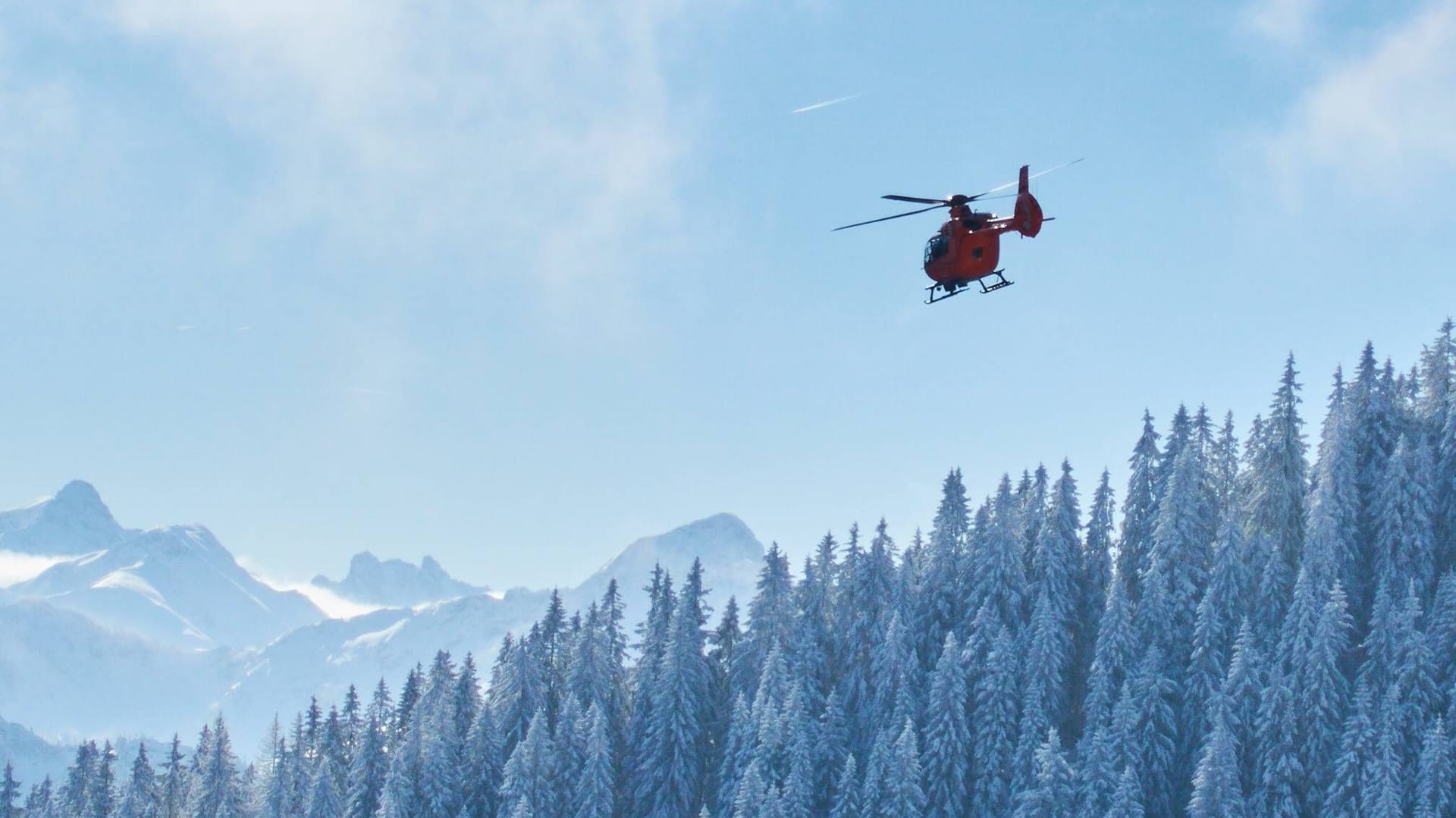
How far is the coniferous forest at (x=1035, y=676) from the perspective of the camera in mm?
68500

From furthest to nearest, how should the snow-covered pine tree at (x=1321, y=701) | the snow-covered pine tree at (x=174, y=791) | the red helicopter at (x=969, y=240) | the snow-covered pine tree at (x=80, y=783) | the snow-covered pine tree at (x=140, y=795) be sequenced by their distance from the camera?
the snow-covered pine tree at (x=80, y=783) → the snow-covered pine tree at (x=174, y=791) → the snow-covered pine tree at (x=140, y=795) → the snow-covered pine tree at (x=1321, y=701) → the red helicopter at (x=969, y=240)

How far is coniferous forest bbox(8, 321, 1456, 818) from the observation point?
68.5 metres

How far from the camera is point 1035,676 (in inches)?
3009

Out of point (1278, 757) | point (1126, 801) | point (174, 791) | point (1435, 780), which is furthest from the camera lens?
point (174, 791)

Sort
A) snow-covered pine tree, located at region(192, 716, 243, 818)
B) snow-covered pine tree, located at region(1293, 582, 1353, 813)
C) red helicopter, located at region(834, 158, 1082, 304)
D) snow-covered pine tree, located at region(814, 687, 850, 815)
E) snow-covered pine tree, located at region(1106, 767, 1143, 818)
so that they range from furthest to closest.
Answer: snow-covered pine tree, located at region(192, 716, 243, 818) < snow-covered pine tree, located at region(814, 687, 850, 815) < snow-covered pine tree, located at region(1293, 582, 1353, 813) < snow-covered pine tree, located at region(1106, 767, 1143, 818) < red helicopter, located at region(834, 158, 1082, 304)

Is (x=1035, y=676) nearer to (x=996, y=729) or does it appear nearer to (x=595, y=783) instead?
(x=996, y=729)

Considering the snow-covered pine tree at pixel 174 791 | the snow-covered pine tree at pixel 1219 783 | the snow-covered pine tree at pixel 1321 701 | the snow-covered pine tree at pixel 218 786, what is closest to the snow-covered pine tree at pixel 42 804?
the snow-covered pine tree at pixel 174 791

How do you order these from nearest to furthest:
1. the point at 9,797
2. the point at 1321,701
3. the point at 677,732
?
the point at 1321,701 < the point at 677,732 < the point at 9,797

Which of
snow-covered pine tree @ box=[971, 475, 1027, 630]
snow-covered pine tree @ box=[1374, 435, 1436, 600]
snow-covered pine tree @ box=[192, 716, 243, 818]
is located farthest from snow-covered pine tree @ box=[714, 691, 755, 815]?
snow-covered pine tree @ box=[1374, 435, 1436, 600]

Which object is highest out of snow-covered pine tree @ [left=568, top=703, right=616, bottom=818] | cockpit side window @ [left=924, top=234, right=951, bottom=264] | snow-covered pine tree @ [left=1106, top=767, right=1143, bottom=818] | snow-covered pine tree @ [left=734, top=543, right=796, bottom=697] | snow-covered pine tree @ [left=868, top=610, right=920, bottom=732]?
cockpit side window @ [left=924, top=234, right=951, bottom=264]

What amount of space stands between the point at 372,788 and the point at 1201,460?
52097 millimetres

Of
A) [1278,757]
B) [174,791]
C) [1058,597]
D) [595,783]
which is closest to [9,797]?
[174,791]

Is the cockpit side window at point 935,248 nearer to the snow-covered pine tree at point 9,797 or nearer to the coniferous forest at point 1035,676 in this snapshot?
the coniferous forest at point 1035,676

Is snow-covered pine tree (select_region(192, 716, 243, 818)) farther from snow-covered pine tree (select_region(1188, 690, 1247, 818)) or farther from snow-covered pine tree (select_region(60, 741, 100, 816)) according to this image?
snow-covered pine tree (select_region(1188, 690, 1247, 818))
